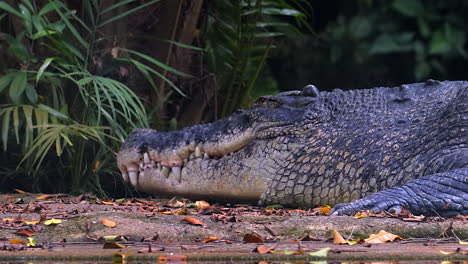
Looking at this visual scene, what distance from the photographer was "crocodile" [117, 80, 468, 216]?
3.78m

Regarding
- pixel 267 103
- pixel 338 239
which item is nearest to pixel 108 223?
pixel 338 239

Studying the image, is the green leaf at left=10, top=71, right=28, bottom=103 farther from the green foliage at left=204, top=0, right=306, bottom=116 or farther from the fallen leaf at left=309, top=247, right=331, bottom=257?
the fallen leaf at left=309, top=247, right=331, bottom=257

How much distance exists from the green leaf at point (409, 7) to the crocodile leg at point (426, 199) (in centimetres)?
457

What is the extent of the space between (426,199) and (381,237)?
34.9 inches

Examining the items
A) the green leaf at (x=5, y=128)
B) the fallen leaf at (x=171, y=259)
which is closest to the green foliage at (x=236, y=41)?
the green leaf at (x=5, y=128)

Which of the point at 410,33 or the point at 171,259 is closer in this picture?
the point at 171,259

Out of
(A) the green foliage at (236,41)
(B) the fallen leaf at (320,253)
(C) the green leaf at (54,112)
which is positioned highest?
(A) the green foliage at (236,41)

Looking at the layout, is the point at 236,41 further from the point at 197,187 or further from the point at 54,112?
the point at 197,187

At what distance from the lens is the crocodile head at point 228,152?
395 cm

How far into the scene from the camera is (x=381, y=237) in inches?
94.7

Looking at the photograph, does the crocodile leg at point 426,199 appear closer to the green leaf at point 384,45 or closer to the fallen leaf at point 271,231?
the fallen leaf at point 271,231

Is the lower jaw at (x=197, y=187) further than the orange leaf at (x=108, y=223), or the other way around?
the lower jaw at (x=197, y=187)

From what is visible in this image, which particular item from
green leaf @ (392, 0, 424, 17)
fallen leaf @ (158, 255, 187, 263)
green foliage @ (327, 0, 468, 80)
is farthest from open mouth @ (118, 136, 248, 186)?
green leaf @ (392, 0, 424, 17)

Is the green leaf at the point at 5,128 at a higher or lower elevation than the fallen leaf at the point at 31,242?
higher
